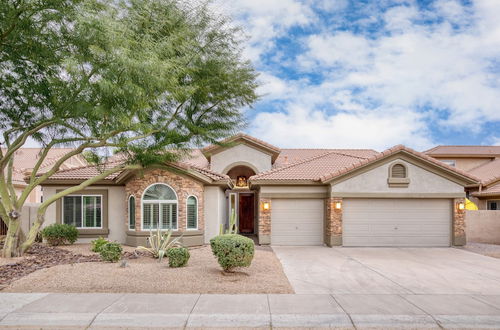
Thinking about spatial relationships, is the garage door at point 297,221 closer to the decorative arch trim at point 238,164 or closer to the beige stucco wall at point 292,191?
the beige stucco wall at point 292,191

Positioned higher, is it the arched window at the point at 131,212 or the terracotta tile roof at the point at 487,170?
the terracotta tile roof at the point at 487,170

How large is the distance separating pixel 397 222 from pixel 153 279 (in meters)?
11.6

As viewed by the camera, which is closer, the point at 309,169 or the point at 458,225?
the point at 458,225

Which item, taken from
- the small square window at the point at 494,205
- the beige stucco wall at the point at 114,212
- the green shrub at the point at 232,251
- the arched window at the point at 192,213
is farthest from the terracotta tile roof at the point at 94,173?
the small square window at the point at 494,205

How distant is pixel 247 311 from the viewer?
6.63m

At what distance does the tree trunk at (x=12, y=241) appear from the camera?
40.4 feet

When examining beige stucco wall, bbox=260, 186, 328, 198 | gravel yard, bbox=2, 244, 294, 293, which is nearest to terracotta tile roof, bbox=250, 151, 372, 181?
beige stucco wall, bbox=260, 186, 328, 198

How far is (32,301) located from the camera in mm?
7203

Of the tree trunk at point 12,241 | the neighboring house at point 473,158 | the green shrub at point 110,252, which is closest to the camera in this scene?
the green shrub at point 110,252

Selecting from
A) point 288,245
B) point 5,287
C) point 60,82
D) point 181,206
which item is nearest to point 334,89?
point 288,245

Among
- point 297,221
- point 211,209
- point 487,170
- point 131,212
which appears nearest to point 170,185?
point 131,212

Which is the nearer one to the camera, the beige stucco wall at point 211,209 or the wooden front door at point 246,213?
the beige stucco wall at point 211,209

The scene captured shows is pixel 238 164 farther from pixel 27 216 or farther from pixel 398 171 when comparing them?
pixel 27 216

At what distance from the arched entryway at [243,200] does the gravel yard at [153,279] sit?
11.1 m
